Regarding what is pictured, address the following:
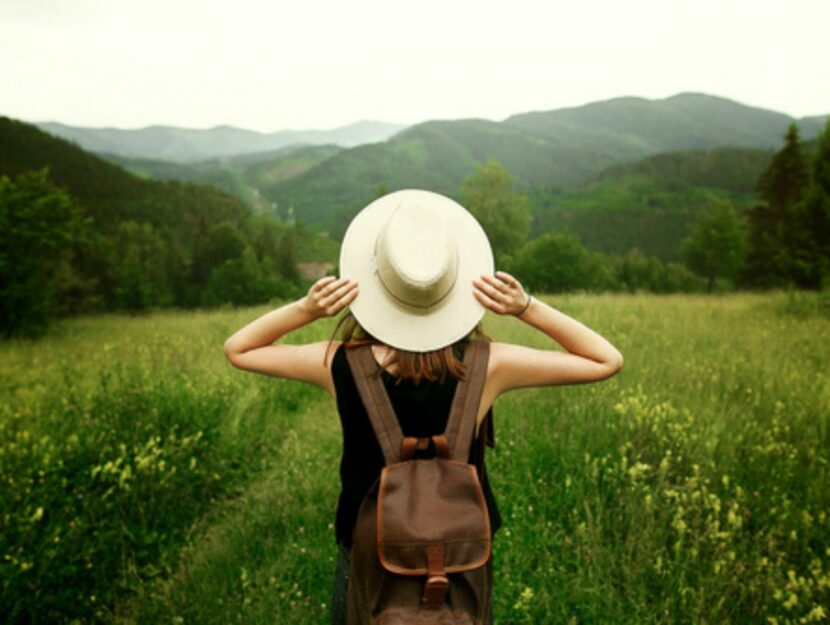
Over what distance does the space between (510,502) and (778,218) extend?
35.7 m

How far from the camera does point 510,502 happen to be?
387 cm

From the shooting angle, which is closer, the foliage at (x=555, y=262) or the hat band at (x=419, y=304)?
the hat band at (x=419, y=304)

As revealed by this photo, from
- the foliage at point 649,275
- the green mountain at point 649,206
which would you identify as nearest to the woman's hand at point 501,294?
the foliage at point 649,275

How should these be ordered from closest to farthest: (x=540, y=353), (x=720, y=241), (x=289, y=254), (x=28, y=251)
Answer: (x=540, y=353)
(x=28, y=251)
(x=720, y=241)
(x=289, y=254)

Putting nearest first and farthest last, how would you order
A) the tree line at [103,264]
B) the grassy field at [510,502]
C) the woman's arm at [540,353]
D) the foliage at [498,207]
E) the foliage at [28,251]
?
the woman's arm at [540,353] < the grassy field at [510,502] < the foliage at [28,251] < the tree line at [103,264] < the foliage at [498,207]

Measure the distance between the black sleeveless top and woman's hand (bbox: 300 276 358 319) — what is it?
0.49ft

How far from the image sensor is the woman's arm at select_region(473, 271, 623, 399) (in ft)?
5.31

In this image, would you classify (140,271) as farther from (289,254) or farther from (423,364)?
(423,364)

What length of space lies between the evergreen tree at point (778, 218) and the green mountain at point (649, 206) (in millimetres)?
106750

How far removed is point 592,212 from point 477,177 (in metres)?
135

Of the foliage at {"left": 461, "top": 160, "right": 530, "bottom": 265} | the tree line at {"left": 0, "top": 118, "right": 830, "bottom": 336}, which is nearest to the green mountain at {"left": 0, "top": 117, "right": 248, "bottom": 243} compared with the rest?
the tree line at {"left": 0, "top": 118, "right": 830, "bottom": 336}

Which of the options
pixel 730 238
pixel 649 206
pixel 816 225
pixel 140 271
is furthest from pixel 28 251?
pixel 649 206

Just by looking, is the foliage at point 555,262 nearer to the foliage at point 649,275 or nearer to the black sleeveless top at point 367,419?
the foliage at point 649,275

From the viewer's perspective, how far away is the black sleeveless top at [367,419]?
61.2 inches
